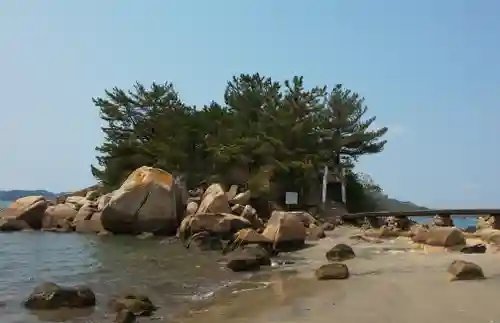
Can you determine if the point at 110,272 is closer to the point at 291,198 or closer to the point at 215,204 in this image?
the point at 215,204

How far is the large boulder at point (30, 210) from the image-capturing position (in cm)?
3581

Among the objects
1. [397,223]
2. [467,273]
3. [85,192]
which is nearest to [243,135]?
[397,223]

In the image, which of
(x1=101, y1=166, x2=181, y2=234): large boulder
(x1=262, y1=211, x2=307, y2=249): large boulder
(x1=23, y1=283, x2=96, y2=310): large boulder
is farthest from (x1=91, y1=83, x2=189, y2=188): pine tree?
(x1=23, y1=283, x2=96, y2=310): large boulder

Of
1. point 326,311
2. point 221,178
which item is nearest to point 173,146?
point 221,178

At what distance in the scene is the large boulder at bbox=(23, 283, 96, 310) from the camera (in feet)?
36.6

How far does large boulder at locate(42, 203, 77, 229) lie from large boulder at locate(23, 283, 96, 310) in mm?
24188

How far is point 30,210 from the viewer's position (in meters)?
36.2

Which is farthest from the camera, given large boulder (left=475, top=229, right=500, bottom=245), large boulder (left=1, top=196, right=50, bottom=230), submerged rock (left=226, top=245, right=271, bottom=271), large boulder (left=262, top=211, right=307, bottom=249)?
large boulder (left=1, top=196, right=50, bottom=230)

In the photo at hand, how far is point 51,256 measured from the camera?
69.5 feet

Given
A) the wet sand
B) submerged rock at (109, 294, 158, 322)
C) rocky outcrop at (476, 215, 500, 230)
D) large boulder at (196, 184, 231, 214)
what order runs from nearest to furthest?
1. the wet sand
2. submerged rock at (109, 294, 158, 322)
3. rocky outcrop at (476, 215, 500, 230)
4. large boulder at (196, 184, 231, 214)

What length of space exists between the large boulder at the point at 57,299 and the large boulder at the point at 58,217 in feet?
79.4

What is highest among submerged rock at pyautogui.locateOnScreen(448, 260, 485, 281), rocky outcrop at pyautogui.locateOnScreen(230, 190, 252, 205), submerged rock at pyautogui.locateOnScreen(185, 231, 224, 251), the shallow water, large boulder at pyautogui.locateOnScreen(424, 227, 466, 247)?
rocky outcrop at pyautogui.locateOnScreen(230, 190, 252, 205)

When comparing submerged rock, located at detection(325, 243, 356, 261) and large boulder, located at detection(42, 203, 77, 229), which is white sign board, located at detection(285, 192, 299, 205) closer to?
large boulder, located at detection(42, 203, 77, 229)

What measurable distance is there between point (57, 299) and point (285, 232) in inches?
433
